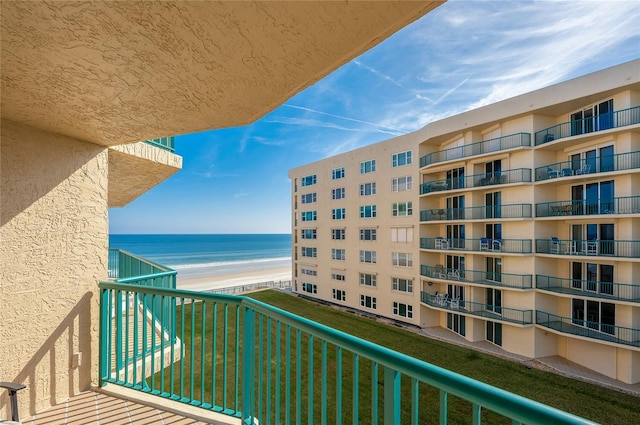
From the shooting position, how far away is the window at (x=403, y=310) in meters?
19.4

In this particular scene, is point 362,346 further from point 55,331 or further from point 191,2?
point 55,331

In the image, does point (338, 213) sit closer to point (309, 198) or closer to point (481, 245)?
point (309, 198)

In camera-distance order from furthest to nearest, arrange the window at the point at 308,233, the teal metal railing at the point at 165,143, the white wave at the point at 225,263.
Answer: the white wave at the point at 225,263 < the window at the point at 308,233 < the teal metal railing at the point at 165,143

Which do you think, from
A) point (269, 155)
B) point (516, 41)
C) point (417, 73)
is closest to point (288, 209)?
point (417, 73)

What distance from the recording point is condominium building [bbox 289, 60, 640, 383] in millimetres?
12336

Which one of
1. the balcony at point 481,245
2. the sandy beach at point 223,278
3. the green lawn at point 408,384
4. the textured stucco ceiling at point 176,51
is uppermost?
the textured stucco ceiling at point 176,51

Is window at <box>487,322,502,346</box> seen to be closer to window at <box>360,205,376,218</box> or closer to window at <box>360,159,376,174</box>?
window at <box>360,205,376,218</box>

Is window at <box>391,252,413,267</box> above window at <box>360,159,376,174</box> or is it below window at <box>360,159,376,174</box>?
below

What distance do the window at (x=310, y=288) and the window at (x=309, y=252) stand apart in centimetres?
265

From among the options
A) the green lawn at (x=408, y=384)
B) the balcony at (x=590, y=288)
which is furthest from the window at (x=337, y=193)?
the balcony at (x=590, y=288)

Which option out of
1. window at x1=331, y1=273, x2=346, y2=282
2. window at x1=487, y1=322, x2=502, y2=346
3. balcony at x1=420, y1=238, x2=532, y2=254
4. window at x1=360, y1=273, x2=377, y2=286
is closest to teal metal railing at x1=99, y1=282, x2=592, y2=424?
balcony at x1=420, y1=238, x2=532, y2=254

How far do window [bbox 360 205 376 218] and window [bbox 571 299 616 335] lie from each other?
12264 millimetres

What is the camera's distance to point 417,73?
77.7 feet

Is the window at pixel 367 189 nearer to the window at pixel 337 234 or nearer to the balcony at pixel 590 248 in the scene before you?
the window at pixel 337 234
